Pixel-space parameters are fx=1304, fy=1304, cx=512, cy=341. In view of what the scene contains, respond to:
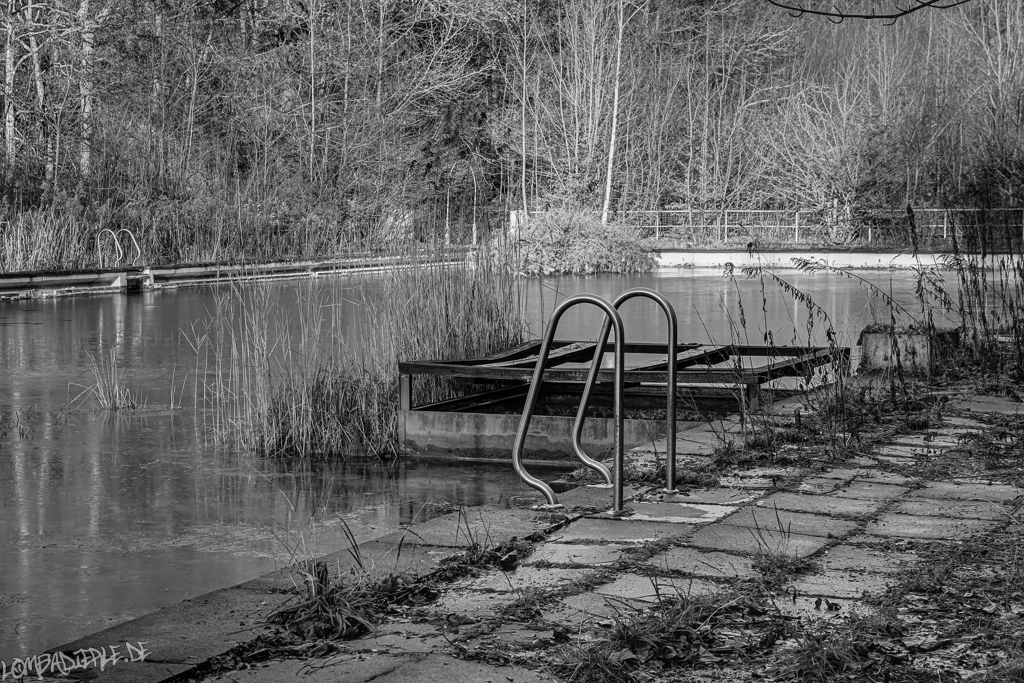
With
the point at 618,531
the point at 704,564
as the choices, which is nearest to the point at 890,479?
the point at 618,531

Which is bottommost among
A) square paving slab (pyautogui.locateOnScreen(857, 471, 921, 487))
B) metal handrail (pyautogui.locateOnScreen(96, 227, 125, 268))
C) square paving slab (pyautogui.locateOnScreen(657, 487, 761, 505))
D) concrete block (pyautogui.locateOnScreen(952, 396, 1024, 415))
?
square paving slab (pyautogui.locateOnScreen(657, 487, 761, 505))

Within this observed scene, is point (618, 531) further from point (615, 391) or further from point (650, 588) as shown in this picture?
point (650, 588)

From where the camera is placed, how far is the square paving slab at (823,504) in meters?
4.22

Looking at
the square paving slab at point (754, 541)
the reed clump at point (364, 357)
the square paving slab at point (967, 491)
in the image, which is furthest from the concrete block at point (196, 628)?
the reed clump at point (364, 357)

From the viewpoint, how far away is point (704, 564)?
3.51 metres

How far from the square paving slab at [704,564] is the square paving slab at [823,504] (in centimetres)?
57

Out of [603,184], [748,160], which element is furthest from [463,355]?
[748,160]

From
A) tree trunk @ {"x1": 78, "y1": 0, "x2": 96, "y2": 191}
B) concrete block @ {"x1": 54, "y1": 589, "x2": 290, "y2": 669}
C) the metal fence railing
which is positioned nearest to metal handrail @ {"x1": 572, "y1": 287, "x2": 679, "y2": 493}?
concrete block @ {"x1": 54, "y1": 589, "x2": 290, "y2": 669}

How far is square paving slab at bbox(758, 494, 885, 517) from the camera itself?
166 inches

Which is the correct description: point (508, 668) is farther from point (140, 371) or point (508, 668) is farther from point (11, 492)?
point (140, 371)

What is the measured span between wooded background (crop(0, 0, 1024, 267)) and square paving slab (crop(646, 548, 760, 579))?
57.6ft

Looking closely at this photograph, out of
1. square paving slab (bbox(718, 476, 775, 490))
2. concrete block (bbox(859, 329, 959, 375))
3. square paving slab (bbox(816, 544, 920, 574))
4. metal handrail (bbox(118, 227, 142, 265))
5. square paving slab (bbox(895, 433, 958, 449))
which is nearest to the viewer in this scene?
square paving slab (bbox(816, 544, 920, 574))

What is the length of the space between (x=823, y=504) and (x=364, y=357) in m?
4.08

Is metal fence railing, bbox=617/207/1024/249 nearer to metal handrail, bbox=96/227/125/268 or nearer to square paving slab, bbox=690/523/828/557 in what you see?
metal handrail, bbox=96/227/125/268
